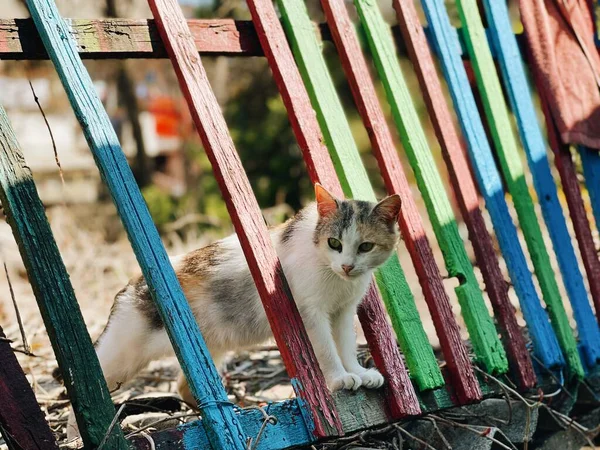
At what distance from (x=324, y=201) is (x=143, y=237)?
2.74 ft

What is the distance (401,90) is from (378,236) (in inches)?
29.3

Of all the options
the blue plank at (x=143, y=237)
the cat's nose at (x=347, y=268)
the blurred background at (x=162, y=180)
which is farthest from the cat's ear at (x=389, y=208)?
the blurred background at (x=162, y=180)

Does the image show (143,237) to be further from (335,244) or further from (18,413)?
(335,244)

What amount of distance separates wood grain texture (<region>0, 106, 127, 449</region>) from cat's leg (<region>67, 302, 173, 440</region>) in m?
0.94

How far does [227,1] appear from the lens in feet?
31.7

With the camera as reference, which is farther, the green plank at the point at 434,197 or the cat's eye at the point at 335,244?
the green plank at the point at 434,197

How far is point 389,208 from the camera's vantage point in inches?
123

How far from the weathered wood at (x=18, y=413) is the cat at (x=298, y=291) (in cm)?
99

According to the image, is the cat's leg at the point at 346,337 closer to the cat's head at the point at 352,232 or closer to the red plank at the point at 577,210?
the cat's head at the point at 352,232

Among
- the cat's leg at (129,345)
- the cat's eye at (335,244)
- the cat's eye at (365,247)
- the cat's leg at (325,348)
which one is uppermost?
the cat's eye at (335,244)

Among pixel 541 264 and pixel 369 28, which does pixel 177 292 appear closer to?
pixel 369 28

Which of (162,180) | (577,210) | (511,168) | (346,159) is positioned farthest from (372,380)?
(162,180)

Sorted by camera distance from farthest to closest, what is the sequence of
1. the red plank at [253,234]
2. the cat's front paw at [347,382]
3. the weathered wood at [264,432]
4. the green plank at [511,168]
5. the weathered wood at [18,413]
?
1. the green plank at [511,168]
2. the cat's front paw at [347,382]
3. the red plank at [253,234]
4. the weathered wood at [264,432]
5. the weathered wood at [18,413]

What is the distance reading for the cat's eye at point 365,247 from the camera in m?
3.15
